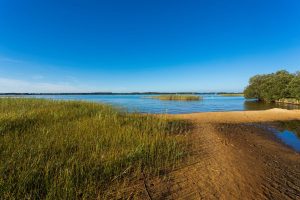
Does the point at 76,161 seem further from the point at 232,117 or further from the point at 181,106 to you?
the point at 181,106

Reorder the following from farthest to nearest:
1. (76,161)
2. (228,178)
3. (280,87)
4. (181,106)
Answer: (280,87), (181,106), (228,178), (76,161)

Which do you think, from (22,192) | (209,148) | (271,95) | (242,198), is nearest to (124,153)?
(22,192)

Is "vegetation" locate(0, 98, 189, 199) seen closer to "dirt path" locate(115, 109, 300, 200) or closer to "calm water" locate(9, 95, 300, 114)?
"dirt path" locate(115, 109, 300, 200)

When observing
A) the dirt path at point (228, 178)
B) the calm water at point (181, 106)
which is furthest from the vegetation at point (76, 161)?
the calm water at point (181, 106)

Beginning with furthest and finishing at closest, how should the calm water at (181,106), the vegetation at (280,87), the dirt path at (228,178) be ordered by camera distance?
the vegetation at (280,87)
the calm water at (181,106)
the dirt path at (228,178)

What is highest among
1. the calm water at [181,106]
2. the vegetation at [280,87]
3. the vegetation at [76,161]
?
the vegetation at [280,87]

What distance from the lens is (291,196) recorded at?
12.2 feet

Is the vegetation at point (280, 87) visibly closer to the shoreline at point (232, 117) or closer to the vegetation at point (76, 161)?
the shoreline at point (232, 117)

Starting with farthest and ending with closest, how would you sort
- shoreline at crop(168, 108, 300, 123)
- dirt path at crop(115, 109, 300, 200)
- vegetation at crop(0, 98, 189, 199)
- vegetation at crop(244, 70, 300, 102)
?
vegetation at crop(244, 70, 300, 102) → shoreline at crop(168, 108, 300, 123) → dirt path at crop(115, 109, 300, 200) → vegetation at crop(0, 98, 189, 199)

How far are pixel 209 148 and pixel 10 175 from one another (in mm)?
5225

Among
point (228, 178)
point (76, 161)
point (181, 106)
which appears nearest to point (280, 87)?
point (181, 106)

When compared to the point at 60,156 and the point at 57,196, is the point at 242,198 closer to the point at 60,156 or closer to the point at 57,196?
the point at 57,196

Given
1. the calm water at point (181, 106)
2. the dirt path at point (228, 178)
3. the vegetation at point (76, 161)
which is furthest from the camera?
the calm water at point (181, 106)

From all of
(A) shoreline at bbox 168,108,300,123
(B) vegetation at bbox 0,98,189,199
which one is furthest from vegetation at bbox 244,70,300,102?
(B) vegetation at bbox 0,98,189,199
